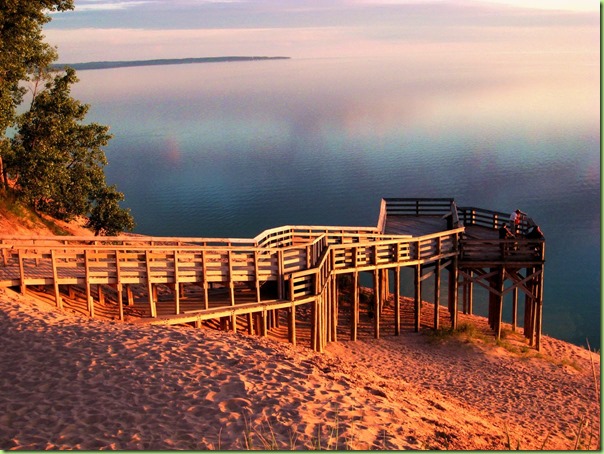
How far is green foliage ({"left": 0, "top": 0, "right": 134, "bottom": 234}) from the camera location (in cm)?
2652

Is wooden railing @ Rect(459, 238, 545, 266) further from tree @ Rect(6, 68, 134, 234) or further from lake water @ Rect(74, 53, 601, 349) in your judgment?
tree @ Rect(6, 68, 134, 234)

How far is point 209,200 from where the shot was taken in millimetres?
53875

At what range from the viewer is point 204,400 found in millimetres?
11797

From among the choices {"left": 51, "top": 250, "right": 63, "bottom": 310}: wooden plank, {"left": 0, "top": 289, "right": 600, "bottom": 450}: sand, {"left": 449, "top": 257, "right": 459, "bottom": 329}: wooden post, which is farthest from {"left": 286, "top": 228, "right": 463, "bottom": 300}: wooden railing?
{"left": 51, "top": 250, "right": 63, "bottom": 310}: wooden plank

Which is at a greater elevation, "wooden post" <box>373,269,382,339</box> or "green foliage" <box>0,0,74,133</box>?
"green foliage" <box>0,0,74,133</box>

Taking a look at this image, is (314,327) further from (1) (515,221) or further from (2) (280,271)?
(1) (515,221)

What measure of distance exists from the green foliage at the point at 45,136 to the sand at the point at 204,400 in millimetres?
12522

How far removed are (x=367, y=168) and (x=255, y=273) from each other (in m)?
45.0

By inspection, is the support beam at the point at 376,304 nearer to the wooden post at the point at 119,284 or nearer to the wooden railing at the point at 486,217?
the wooden railing at the point at 486,217

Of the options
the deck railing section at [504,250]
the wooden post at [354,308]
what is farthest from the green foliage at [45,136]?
the deck railing section at [504,250]

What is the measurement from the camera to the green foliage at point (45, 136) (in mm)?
26516

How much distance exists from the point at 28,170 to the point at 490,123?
7601cm

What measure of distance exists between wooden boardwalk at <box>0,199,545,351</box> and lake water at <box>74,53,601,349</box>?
320 inches

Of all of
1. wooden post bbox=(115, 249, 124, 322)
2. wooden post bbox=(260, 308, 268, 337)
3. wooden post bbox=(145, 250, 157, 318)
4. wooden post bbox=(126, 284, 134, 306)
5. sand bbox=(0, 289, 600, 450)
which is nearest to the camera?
sand bbox=(0, 289, 600, 450)
